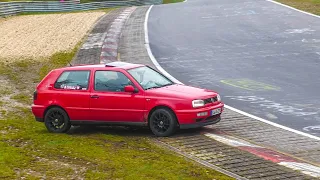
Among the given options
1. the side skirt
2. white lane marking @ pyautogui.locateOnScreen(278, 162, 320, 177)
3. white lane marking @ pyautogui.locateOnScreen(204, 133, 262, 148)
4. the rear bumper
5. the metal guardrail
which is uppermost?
the metal guardrail

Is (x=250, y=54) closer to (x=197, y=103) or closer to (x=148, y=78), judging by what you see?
(x=148, y=78)

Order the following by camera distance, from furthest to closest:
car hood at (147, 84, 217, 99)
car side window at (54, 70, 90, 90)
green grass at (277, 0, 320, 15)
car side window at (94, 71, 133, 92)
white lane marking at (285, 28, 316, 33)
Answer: green grass at (277, 0, 320, 15), white lane marking at (285, 28, 316, 33), car side window at (54, 70, 90, 90), car side window at (94, 71, 133, 92), car hood at (147, 84, 217, 99)

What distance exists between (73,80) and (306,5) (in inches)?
1129

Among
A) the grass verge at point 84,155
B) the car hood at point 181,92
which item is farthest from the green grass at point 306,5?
the grass verge at point 84,155

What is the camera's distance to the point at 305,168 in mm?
10312

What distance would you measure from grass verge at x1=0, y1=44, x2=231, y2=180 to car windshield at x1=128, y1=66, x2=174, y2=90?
3.38 ft

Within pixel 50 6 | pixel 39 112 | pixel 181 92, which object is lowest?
pixel 39 112

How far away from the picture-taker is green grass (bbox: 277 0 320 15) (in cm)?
3755

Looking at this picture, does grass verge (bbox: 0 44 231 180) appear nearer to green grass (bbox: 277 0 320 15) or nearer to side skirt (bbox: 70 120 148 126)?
side skirt (bbox: 70 120 148 126)

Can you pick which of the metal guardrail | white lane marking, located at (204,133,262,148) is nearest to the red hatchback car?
white lane marking, located at (204,133,262,148)

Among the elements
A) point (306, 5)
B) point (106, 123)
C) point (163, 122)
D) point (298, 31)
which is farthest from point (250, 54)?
point (306, 5)

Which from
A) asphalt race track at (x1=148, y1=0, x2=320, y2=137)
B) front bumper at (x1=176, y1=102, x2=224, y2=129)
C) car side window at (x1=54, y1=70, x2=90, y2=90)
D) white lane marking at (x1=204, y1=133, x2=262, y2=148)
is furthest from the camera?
asphalt race track at (x1=148, y1=0, x2=320, y2=137)

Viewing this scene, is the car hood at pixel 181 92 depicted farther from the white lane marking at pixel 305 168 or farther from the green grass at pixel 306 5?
the green grass at pixel 306 5

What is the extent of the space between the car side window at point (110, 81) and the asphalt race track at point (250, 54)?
3797 millimetres
